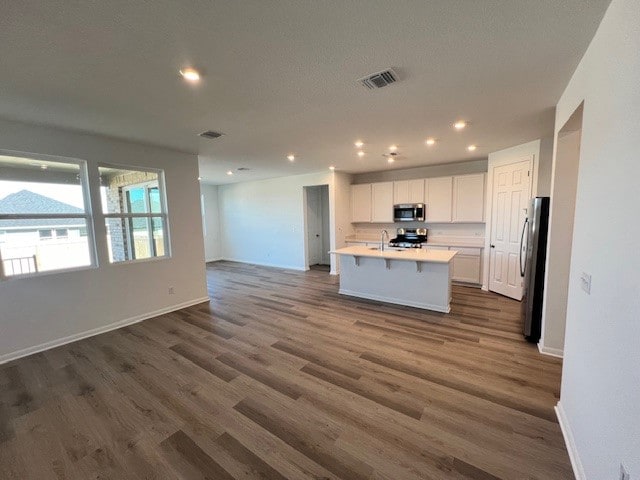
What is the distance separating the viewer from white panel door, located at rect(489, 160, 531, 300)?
4211 mm

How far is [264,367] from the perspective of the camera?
2654mm

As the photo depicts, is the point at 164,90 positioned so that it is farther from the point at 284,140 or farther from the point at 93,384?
the point at 93,384

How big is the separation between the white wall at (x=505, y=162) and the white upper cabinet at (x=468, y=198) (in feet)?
0.67

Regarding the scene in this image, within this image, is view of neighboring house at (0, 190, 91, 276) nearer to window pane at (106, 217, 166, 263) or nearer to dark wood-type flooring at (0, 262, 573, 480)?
window pane at (106, 217, 166, 263)

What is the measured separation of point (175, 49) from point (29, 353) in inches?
147

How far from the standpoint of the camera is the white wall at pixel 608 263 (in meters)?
1.06

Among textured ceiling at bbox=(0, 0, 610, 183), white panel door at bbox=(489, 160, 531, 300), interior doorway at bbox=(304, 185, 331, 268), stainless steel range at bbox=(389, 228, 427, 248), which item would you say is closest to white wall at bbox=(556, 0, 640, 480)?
textured ceiling at bbox=(0, 0, 610, 183)

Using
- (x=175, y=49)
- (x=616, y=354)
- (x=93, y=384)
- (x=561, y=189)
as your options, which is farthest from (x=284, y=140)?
(x=616, y=354)

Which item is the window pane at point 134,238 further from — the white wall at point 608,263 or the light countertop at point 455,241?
the white wall at point 608,263

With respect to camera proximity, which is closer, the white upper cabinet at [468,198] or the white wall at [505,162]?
the white wall at [505,162]

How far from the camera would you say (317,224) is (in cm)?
806

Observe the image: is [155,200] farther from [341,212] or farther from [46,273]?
[341,212]

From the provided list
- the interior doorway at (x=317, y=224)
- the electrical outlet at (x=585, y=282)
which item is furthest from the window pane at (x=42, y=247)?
the electrical outlet at (x=585, y=282)

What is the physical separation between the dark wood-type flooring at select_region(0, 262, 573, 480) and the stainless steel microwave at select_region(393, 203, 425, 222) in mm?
2804
